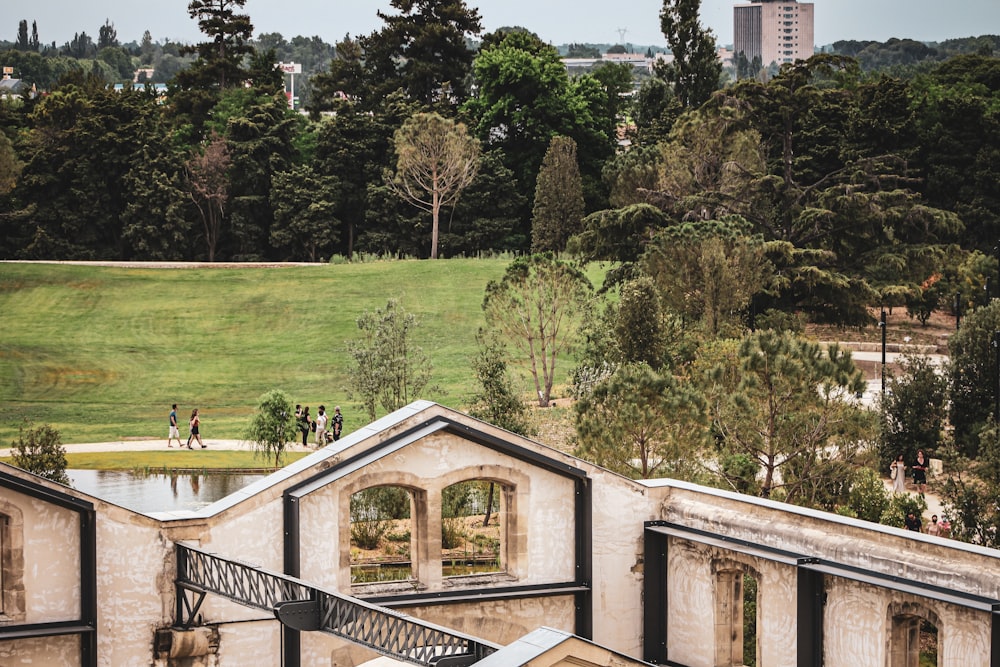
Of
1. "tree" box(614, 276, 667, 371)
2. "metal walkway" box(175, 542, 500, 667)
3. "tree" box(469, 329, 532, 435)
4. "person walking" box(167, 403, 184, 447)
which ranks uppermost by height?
"tree" box(614, 276, 667, 371)

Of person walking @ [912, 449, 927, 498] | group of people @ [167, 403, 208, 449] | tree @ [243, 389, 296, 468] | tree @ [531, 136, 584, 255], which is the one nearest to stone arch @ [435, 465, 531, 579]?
person walking @ [912, 449, 927, 498]

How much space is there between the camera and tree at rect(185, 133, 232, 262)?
2709 inches

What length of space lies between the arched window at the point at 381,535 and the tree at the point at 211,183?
42.0m

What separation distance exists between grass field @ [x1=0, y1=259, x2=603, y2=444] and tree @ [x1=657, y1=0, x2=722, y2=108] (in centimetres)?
1653

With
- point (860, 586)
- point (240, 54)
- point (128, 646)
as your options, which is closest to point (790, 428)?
point (860, 586)

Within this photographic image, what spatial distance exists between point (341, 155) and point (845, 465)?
4587 centimetres

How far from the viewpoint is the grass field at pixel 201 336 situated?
46.1 m

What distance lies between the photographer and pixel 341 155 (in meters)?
70.2

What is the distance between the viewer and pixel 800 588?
17.0m

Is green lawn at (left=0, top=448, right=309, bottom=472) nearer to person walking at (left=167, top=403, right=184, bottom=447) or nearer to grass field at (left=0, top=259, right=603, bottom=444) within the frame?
person walking at (left=167, top=403, right=184, bottom=447)

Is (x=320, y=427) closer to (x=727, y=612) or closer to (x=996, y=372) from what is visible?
(x=996, y=372)

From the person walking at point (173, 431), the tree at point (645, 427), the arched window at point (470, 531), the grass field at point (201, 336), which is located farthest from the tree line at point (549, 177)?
the tree at point (645, 427)

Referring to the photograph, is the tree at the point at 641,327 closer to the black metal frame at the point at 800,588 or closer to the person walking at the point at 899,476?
the person walking at the point at 899,476

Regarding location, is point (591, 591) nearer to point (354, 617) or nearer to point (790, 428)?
point (354, 617)
